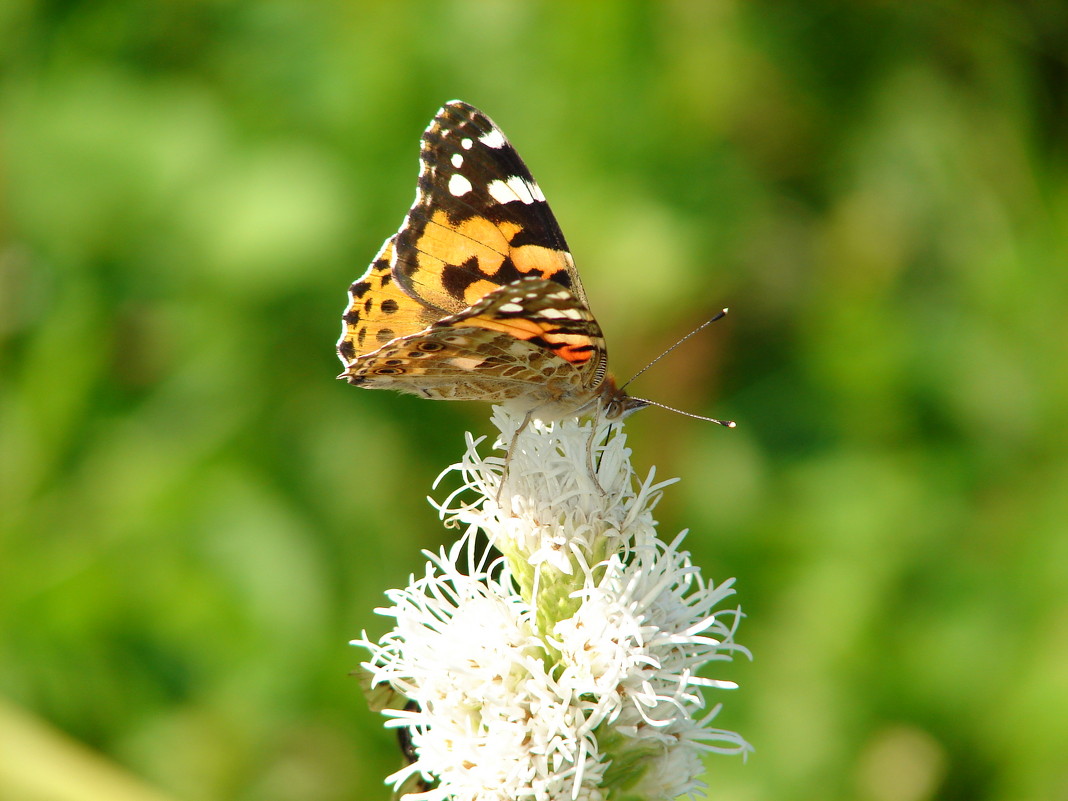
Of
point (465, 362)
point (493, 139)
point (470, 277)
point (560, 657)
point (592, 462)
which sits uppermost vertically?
point (493, 139)

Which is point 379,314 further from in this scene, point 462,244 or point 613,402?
point 613,402

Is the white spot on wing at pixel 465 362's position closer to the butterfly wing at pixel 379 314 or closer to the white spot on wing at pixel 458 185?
the butterfly wing at pixel 379 314

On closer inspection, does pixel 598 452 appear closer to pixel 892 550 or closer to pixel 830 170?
pixel 892 550

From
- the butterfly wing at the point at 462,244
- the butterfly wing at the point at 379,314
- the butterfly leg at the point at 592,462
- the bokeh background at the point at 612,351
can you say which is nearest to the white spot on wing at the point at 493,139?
the butterfly wing at the point at 462,244

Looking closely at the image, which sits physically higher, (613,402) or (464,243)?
(464,243)

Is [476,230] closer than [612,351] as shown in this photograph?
Yes

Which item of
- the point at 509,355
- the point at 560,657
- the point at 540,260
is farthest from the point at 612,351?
the point at 560,657

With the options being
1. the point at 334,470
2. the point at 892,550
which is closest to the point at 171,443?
the point at 334,470

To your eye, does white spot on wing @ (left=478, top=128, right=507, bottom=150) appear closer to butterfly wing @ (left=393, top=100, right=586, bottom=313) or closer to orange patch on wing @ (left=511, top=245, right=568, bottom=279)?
butterfly wing @ (left=393, top=100, right=586, bottom=313)
